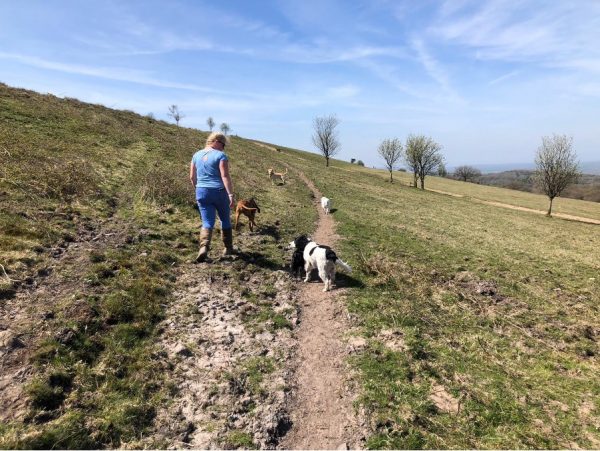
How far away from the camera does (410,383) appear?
5629mm

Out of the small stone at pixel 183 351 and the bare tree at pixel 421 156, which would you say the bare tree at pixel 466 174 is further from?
the small stone at pixel 183 351

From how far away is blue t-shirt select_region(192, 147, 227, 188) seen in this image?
8.83m

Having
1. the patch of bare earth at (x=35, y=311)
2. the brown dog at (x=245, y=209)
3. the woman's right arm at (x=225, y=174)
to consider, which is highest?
the woman's right arm at (x=225, y=174)

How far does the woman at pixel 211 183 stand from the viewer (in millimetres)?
8766

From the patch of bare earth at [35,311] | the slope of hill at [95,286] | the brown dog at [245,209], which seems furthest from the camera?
the brown dog at [245,209]

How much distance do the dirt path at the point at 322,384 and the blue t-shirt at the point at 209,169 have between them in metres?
3.46

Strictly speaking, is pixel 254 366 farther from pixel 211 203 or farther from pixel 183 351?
pixel 211 203

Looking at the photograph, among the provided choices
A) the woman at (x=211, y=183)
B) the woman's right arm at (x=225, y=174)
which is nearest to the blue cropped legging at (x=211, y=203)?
the woman at (x=211, y=183)

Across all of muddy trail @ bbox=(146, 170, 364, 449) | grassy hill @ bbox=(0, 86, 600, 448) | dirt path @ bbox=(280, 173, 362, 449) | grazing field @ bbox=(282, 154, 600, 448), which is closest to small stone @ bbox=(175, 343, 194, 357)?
muddy trail @ bbox=(146, 170, 364, 449)

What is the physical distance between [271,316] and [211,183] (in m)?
3.59

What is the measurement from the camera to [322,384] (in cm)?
558

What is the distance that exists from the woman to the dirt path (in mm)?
2904

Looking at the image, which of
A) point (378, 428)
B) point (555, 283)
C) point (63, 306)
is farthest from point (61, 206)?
point (555, 283)

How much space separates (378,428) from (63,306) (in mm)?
5258
